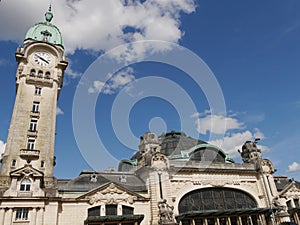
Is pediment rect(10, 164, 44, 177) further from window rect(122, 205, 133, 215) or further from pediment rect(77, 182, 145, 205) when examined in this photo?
window rect(122, 205, 133, 215)

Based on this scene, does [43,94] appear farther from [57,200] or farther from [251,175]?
[251,175]

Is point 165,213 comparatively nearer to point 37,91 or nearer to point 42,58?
point 37,91

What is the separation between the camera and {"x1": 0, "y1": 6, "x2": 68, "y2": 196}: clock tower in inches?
1166

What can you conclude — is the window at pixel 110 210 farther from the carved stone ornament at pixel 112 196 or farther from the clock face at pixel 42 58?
the clock face at pixel 42 58

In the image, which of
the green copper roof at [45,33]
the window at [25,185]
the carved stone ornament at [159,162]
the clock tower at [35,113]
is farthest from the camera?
the green copper roof at [45,33]

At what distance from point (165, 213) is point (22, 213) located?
16.9 meters

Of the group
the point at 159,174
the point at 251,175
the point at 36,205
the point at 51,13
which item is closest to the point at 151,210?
the point at 159,174

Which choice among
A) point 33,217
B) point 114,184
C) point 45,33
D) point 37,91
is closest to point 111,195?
point 114,184

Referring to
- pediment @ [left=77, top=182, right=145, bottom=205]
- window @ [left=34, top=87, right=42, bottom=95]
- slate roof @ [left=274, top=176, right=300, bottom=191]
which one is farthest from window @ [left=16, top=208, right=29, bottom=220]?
slate roof @ [left=274, top=176, right=300, bottom=191]

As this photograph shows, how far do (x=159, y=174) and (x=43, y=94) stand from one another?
22212mm

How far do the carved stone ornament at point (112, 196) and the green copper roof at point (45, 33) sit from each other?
Answer: 1093 inches

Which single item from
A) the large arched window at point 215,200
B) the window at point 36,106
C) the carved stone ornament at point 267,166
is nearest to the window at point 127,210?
the large arched window at point 215,200

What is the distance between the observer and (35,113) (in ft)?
117

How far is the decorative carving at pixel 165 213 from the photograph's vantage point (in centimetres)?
2898
